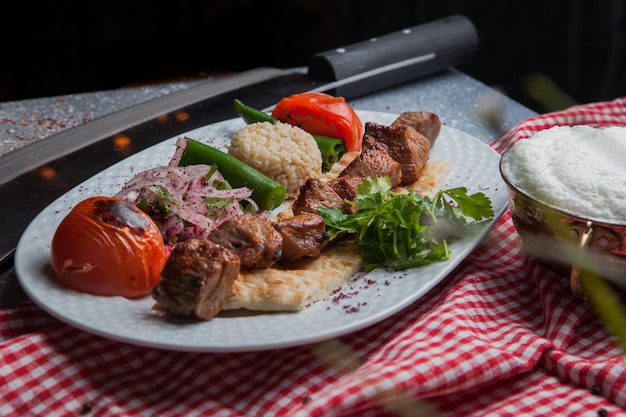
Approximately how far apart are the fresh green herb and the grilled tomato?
0.74m

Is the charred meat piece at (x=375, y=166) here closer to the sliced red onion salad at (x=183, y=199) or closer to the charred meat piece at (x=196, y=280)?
the sliced red onion salad at (x=183, y=199)

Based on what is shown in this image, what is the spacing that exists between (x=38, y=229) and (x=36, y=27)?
4.62 meters

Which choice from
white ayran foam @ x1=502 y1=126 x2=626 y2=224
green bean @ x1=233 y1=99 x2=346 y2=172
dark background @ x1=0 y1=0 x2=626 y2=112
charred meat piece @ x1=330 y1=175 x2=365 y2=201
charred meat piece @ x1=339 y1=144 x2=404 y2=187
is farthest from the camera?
dark background @ x1=0 y1=0 x2=626 y2=112

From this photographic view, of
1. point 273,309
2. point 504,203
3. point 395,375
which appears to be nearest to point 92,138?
point 273,309

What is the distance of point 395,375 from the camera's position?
226 centimetres

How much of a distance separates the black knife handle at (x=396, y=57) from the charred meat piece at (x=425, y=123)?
0.99 metres

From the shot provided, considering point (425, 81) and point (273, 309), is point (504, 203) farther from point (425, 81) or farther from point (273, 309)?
point (425, 81)

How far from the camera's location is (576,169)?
271cm

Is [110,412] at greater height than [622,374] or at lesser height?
greater

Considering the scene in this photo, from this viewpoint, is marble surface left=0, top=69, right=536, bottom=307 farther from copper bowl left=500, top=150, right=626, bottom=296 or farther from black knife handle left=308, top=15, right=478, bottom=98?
copper bowl left=500, top=150, right=626, bottom=296

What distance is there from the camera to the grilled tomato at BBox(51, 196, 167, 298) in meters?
2.62

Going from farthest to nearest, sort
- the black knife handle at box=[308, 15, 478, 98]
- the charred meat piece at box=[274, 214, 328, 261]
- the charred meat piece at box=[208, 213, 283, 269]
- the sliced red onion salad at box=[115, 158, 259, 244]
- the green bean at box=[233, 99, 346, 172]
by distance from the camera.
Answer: the black knife handle at box=[308, 15, 478, 98], the green bean at box=[233, 99, 346, 172], the sliced red onion salad at box=[115, 158, 259, 244], the charred meat piece at box=[274, 214, 328, 261], the charred meat piece at box=[208, 213, 283, 269]

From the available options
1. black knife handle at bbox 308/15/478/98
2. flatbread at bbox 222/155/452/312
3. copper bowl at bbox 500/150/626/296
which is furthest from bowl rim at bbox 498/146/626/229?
black knife handle at bbox 308/15/478/98

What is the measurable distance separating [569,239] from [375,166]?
3.64 ft
